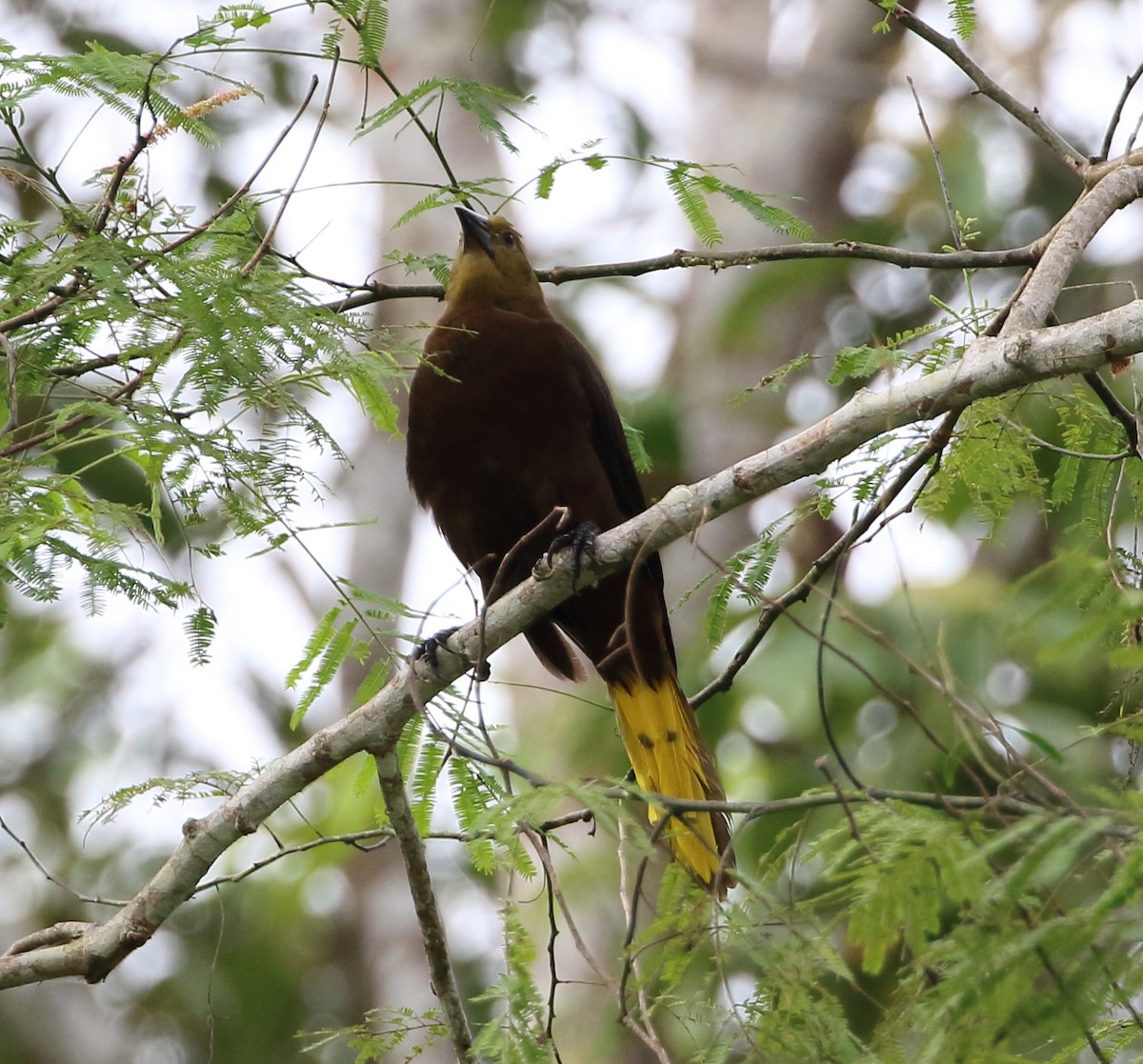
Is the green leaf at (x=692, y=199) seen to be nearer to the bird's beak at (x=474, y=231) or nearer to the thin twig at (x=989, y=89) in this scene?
the thin twig at (x=989, y=89)

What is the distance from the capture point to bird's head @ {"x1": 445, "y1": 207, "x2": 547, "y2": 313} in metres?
4.39

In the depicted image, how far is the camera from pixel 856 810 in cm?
208

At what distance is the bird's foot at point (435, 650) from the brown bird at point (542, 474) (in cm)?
32

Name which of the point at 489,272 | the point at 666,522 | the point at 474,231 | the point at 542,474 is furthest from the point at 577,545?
the point at 474,231

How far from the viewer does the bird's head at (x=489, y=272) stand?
173 inches

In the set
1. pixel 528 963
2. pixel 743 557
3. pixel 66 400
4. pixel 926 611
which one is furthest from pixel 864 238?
pixel 528 963

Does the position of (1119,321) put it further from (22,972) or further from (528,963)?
(22,972)

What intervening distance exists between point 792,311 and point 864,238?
764 mm

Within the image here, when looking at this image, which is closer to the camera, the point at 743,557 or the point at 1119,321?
the point at 1119,321

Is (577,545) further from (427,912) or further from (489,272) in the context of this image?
(489,272)

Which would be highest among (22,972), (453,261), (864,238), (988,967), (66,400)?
(864,238)

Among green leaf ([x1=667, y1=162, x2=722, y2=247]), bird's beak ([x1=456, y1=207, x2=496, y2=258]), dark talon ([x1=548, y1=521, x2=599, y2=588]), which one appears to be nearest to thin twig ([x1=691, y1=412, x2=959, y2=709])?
dark talon ([x1=548, y1=521, x2=599, y2=588])

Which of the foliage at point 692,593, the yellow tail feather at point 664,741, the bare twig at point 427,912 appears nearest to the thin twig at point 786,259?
the foliage at point 692,593

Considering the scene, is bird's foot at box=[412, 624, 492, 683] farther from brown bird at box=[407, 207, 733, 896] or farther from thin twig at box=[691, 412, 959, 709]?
thin twig at box=[691, 412, 959, 709]
